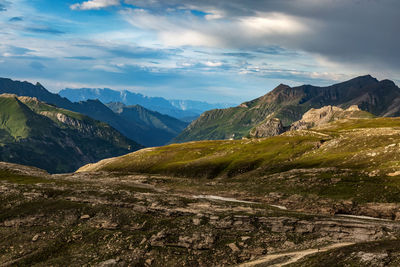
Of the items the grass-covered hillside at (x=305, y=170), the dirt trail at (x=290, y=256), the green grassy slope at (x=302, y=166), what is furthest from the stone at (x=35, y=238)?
the green grassy slope at (x=302, y=166)

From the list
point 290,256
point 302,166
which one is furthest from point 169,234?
point 302,166

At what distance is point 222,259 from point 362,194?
131 ft

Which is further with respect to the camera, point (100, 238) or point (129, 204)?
point (129, 204)

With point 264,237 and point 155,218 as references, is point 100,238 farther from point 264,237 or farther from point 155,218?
point 264,237

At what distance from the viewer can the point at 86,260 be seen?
41.3 meters

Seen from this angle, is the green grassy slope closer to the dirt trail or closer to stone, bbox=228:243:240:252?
the dirt trail

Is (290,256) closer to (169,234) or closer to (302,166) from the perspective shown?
(169,234)

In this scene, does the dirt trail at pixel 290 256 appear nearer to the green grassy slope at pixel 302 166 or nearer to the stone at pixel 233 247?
the stone at pixel 233 247

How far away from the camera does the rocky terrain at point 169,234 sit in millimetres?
40531

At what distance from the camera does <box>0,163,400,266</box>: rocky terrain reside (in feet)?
133

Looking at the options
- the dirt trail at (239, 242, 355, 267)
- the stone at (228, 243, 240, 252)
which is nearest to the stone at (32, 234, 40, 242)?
the stone at (228, 243, 240, 252)

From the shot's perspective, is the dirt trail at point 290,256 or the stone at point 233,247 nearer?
the dirt trail at point 290,256

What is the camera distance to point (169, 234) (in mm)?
Result: 46219

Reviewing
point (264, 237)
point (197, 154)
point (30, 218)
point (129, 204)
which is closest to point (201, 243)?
point (264, 237)
